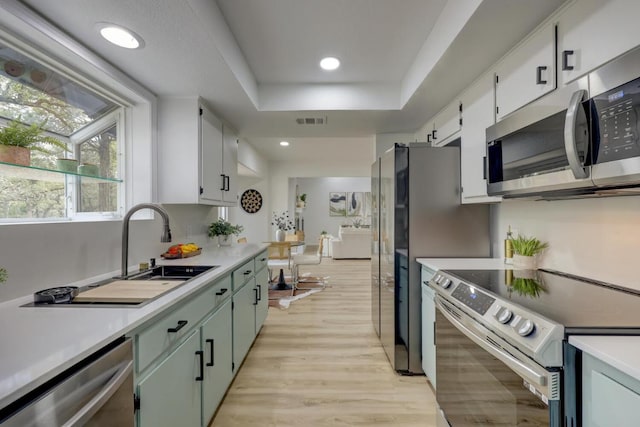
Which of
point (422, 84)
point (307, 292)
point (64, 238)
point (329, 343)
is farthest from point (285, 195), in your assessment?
point (64, 238)

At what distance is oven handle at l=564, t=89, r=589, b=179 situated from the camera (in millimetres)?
1046

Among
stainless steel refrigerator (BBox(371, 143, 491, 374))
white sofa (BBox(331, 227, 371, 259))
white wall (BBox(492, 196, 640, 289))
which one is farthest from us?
white sofa (BBox(331, 227, 371, 259))

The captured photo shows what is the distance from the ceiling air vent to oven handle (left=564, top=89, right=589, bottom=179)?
2.22m

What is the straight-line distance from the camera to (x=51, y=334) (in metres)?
0.90

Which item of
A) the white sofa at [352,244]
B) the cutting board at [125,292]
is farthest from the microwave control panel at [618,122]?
the white sofa at [352,244]

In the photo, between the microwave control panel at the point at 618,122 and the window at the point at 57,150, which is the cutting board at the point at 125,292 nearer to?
the window at the point at 57,150

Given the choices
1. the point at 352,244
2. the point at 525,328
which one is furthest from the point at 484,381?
the point at 352,244

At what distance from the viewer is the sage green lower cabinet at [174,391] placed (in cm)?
109

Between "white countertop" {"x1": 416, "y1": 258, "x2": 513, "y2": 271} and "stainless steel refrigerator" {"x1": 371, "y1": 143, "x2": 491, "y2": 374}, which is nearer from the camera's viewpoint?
"white countertop" {"x1": 416, "y1": 258, "x2": 513, "y2": 271}

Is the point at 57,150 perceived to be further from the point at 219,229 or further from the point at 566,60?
the point at 566,60

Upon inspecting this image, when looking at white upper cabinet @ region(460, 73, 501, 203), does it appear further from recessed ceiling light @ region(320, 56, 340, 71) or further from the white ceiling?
recessed ceiling light @ region(320, 56, 340, 71)

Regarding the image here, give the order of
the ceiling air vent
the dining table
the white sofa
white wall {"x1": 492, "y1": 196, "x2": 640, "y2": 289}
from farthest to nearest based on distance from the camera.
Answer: the white sofa < the dining table < the ceiling air vent < white wall {"x1": 492, "y1": 196, "x2": 640, "y2": 289}

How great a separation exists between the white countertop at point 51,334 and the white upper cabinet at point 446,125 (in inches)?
89.2

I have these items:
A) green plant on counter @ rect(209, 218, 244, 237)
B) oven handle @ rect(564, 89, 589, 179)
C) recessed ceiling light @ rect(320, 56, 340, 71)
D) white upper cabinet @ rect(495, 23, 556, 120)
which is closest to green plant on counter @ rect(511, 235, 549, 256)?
white upper cabinet @ rect(495, 23, 556, 120)
